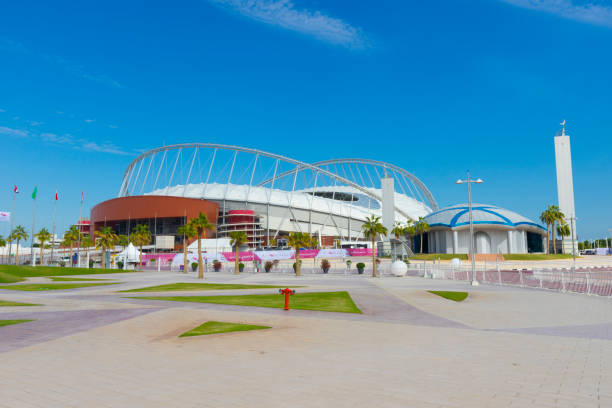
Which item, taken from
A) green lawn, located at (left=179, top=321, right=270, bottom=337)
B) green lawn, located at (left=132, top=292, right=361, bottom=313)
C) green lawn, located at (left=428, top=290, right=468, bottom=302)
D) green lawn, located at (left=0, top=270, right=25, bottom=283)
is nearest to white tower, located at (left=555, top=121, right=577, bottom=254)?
green lawn, located at (left=428, top=290, right=468, bottom=302)

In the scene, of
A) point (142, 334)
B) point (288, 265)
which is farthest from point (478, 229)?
point (142, 334)

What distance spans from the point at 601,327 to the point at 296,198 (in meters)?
104

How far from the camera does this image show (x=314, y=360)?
9.07 meters

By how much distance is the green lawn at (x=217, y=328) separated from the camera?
490 inches

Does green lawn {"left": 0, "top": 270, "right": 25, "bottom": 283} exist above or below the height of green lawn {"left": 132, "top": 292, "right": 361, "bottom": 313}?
above

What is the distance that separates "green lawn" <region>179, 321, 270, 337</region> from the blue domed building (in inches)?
2913

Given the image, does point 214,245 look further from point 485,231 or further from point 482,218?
point 485,231

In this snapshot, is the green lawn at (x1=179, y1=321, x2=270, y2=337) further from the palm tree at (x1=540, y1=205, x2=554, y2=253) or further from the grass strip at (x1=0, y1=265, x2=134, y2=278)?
the palm tree at (x1=540, y1=205, x2=554, y2=253)

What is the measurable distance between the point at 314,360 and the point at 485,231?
81.9 m

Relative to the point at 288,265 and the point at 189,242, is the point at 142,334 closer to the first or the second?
the point at 288,265

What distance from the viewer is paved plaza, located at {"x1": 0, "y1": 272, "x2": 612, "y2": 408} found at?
655 cm

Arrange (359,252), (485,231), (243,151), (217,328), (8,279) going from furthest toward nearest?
(243,151) < (485,231) < (359,252) < (8,279) < (217,328)

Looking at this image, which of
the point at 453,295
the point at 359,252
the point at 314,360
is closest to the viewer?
the point at 314,360

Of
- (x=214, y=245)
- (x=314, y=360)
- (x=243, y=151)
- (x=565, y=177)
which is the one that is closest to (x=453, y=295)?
(x=314, y=360)
